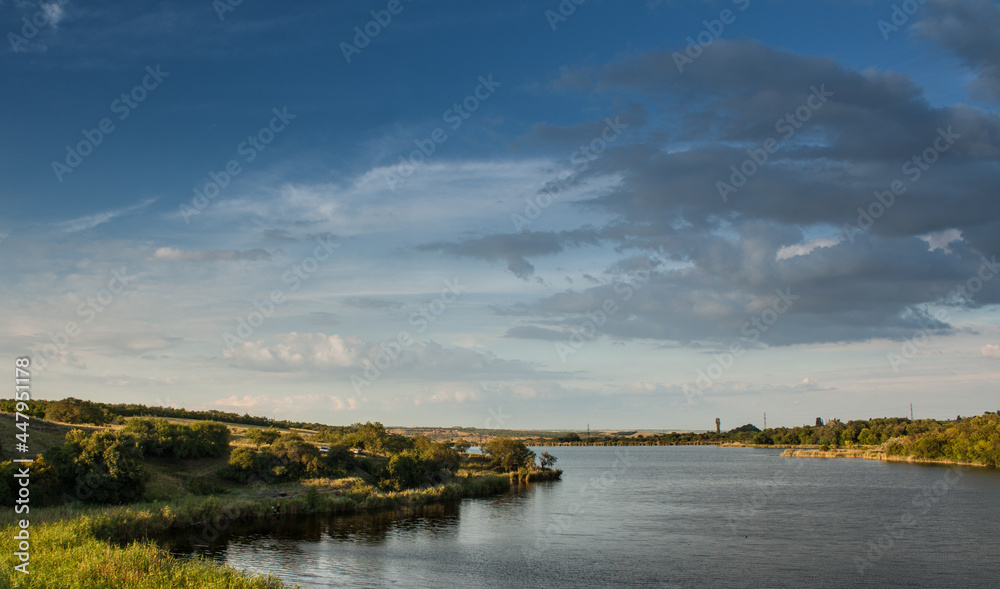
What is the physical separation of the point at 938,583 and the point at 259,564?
41229 millimetres

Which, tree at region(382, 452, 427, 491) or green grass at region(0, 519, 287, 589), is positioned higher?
green grass at region(0, 519, 287, 589)

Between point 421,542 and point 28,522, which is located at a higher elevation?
point 28,522

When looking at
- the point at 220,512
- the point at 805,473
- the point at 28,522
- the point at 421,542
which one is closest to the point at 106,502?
the point at 220,512

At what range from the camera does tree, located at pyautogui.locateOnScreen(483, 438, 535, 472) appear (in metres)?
122

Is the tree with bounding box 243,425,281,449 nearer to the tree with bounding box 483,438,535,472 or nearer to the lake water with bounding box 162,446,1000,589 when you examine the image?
the lake water with bounding box 162,446,1000,589

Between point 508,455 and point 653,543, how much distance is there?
73.1 m

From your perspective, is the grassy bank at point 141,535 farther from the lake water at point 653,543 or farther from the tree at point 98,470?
the tree at point 98,470

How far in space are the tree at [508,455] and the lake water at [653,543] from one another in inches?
1438

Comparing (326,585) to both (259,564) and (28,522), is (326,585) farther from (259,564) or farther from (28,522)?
(28,522)

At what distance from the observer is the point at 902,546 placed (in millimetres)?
48625

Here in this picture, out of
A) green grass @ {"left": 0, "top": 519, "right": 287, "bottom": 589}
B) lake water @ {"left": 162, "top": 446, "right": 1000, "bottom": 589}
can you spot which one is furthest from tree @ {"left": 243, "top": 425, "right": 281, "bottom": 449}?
green grass @ {"left": 0, "top": 519, "right": 287, "bottom": 589}

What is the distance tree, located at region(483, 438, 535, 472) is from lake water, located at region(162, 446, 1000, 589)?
3652 cm

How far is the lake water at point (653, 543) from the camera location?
3991 cm

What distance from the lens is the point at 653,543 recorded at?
51.5m
